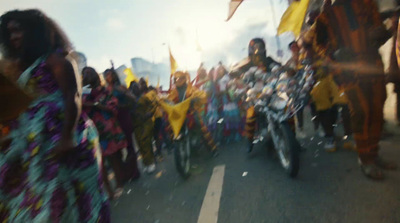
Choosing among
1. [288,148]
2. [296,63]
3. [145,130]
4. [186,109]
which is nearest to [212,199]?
[288,148]

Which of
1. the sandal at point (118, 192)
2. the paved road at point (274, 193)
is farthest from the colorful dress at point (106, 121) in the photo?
the paved road at point (274, 193)

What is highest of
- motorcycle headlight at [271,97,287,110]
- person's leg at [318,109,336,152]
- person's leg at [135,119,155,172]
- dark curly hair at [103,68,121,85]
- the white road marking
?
dark curly hair at [103,68,121,85]

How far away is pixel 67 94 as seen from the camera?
194 centimetres

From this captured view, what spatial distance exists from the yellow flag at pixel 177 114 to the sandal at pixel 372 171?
2821 mm

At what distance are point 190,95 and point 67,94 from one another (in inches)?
A: 156

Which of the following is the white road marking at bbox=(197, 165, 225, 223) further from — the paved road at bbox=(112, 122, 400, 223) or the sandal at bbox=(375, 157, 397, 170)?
the sandal at bbox=(375, 157, 397, 170)

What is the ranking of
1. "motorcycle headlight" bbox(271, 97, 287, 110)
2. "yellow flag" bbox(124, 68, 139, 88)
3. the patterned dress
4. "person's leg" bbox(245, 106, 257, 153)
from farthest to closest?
1. "yellow flag" bbox(124, 68, 139, 88)
2. "person's leg" bbox(245, 106, 257, 153)
3. "motorcycle headlight" bbox(271, 97, 287, 110)
4. the patterned dress

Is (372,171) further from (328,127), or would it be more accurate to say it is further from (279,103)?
(328,127)

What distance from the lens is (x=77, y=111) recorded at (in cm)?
197

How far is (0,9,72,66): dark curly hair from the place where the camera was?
2.02 metres

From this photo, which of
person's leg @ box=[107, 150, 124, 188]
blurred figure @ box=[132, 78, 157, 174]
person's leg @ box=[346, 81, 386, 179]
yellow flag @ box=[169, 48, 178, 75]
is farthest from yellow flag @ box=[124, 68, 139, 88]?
person's leg @ box=[346, 81, 386, 179]

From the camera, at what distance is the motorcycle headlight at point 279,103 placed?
4.11 metres

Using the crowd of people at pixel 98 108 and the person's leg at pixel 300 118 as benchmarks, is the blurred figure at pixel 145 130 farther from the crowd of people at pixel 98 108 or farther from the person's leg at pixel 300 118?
the person's leg at pixel 300 118

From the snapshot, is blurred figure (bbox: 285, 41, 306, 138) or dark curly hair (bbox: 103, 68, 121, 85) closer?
blurred figure (bbox: 285, 41, 306, 138)
